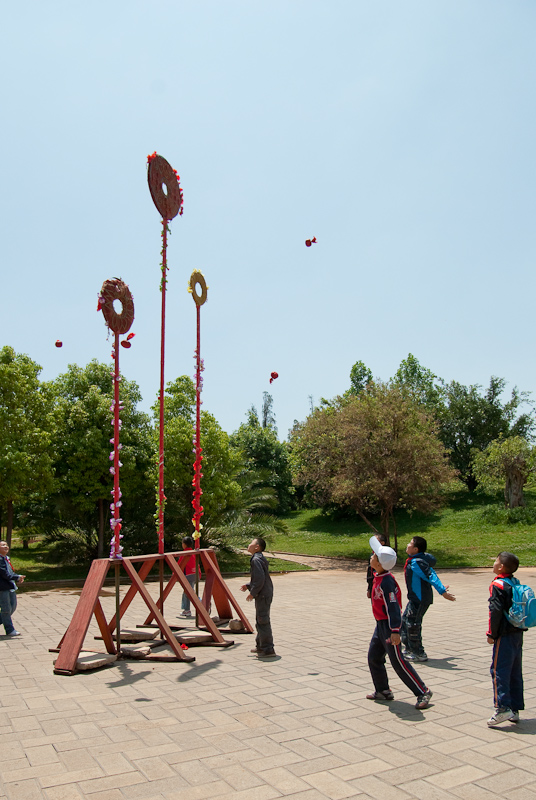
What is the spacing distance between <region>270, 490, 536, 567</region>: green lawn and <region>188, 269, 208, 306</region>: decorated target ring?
530 inches

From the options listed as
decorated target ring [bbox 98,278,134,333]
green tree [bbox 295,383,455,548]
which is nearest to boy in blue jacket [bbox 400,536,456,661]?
decorated target ring [bbox 98,278,134,333]

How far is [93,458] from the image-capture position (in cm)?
1730

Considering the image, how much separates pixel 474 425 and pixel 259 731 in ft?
121

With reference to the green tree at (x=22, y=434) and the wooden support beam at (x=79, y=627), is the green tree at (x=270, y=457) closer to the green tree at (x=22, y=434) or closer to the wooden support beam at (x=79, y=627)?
the green tree at (x=22, y=434)

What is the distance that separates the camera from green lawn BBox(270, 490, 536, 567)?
22.8m

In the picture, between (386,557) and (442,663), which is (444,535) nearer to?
(442,663)

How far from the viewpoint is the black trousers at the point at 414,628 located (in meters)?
7.43

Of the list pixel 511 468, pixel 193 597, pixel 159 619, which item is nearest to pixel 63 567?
pixel 193 597

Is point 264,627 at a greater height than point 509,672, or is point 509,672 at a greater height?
point 509,672

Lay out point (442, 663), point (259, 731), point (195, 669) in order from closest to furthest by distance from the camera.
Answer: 1. point (259, 731)
2. point (195, 669)
3. point (442, 663)

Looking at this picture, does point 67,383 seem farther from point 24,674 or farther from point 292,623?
point 24,674

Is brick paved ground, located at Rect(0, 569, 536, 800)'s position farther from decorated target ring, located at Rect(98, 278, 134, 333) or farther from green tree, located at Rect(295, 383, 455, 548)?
green tree, located at Rect(295, 383, 455, 548)

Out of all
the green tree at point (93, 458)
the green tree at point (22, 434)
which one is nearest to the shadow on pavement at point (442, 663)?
the green tree at point (22, 434)

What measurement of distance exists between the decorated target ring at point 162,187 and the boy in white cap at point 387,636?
561 centimetres
